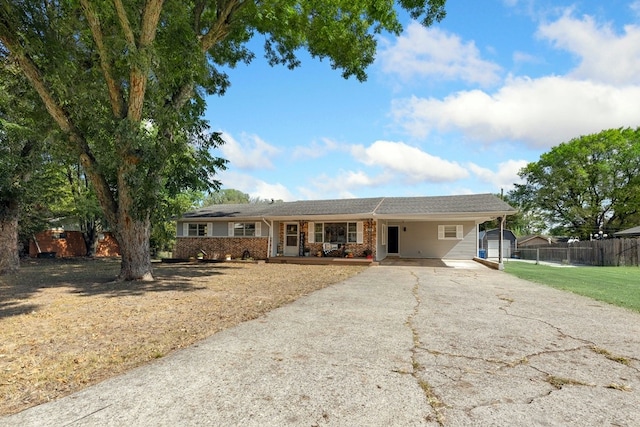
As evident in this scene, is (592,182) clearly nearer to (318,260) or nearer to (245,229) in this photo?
(318,260)

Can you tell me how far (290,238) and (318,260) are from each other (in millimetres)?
3046

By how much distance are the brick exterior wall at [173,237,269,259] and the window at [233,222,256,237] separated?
247mm

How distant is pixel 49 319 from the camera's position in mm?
5691

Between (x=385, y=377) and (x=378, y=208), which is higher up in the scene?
(x=378, y=208)

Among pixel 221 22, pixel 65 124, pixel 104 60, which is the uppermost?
pixel 221 22

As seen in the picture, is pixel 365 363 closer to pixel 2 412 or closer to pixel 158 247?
pixel 2 412

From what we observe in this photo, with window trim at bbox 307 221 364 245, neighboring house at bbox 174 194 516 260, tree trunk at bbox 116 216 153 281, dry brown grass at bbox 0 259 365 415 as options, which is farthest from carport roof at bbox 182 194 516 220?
tree trunk at bbox 116 216 153 281

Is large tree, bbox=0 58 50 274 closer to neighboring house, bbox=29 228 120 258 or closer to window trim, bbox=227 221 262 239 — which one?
window trim, bbox=227 221 262 239

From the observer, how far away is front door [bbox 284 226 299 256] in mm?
20047

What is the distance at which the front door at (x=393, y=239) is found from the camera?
21.8 meters

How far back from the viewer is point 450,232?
20359 mm

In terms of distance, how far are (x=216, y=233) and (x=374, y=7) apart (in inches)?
597

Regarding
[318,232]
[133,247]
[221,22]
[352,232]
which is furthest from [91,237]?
[221,22]

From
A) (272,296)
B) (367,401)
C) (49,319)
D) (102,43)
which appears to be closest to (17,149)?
(102,43)
